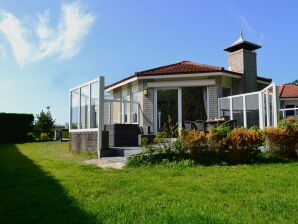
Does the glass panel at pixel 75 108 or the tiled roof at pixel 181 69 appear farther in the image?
the tiled roof at pixel 181 69

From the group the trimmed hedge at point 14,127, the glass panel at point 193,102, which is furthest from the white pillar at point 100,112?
the trimmed hedge at point 14,127

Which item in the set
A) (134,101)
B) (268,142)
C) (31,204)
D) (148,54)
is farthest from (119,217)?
(134,101)

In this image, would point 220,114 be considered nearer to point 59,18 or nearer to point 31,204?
point 59,18

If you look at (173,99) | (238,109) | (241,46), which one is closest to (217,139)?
(238,109)

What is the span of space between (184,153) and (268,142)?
2.59 meters

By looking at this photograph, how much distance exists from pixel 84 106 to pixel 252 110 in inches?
265

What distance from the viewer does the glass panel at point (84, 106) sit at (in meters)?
14.1

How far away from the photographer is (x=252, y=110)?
13891 millimetres

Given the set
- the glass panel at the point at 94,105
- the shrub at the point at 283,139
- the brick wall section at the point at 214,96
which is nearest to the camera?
the shrub at the point at 283,139

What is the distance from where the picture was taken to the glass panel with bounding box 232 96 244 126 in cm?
1464

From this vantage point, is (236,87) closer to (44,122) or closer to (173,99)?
(173,99)

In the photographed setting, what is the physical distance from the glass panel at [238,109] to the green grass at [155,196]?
6587mm

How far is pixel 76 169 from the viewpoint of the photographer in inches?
347

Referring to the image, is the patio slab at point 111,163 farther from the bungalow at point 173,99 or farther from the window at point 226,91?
the window at point 226,91
